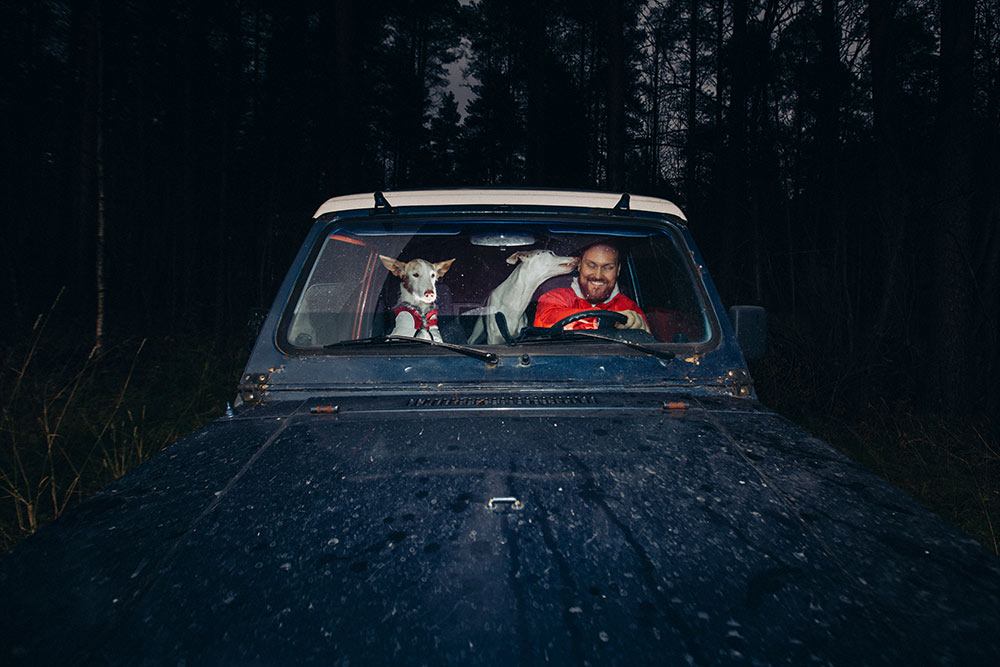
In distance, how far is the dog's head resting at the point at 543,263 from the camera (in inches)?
109

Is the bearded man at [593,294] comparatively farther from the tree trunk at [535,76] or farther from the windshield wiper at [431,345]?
the tree trunk at [535,76]

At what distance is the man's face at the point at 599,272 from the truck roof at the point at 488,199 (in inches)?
11.4

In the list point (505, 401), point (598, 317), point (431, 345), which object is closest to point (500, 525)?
point (505, 401)

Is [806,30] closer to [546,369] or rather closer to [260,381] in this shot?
[546,369]

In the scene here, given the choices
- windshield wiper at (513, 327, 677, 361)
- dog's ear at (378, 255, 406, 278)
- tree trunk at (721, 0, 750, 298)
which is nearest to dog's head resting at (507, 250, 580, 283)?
dog's ear at (378, 255, 406, 278)

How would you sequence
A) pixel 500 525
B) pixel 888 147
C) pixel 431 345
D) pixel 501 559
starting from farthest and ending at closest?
pixel 888 147
pixel 431 345
pixel 500 525
pixel 501 559

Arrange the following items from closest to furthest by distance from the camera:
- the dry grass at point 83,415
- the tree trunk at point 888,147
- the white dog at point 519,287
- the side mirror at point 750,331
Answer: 1. the side mirror at point 750,331
2. the white dog at point 519,287
3. the dry grass at point 83,415
4. the tree trunk at point 888,147

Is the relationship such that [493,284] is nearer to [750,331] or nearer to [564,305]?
[564,305]

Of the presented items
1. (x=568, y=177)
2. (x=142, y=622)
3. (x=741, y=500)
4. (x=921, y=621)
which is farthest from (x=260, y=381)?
(x=568, y=177)

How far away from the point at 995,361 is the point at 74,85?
1712 cm

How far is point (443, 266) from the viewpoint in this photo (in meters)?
2.74

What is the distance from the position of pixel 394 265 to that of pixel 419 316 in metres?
0.31

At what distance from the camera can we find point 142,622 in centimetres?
97

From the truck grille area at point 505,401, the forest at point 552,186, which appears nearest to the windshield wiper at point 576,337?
the truck grille area at point 505,401
